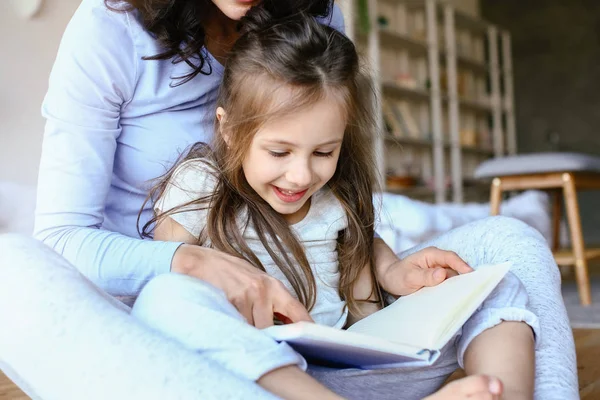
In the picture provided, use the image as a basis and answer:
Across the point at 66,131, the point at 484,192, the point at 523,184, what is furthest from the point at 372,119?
the point at 484,192

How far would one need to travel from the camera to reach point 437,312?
79 centimetres

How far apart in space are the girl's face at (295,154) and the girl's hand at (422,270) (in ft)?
0.57

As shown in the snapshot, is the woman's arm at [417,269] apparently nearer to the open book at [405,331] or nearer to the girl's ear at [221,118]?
the open book at [405,331]

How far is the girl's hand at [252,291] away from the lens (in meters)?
0.83

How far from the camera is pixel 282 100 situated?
1.03 m

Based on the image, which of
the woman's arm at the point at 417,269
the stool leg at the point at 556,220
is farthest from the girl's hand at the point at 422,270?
the stool leg at the point at 556,220

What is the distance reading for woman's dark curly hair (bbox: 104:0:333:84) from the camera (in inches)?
45.8

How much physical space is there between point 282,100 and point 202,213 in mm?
206

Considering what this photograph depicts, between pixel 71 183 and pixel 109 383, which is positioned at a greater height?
pixel 71 183

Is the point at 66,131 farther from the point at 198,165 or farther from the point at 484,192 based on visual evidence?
the point at 484,192

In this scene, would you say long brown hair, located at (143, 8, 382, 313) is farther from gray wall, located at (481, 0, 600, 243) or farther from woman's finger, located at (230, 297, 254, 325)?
gray wall, located at (481, 0, 600, 243)

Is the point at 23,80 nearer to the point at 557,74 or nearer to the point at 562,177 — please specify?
the point at 562,177

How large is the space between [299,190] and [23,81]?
2.45 m

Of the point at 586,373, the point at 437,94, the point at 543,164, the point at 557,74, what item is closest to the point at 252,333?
the point at 586,373
